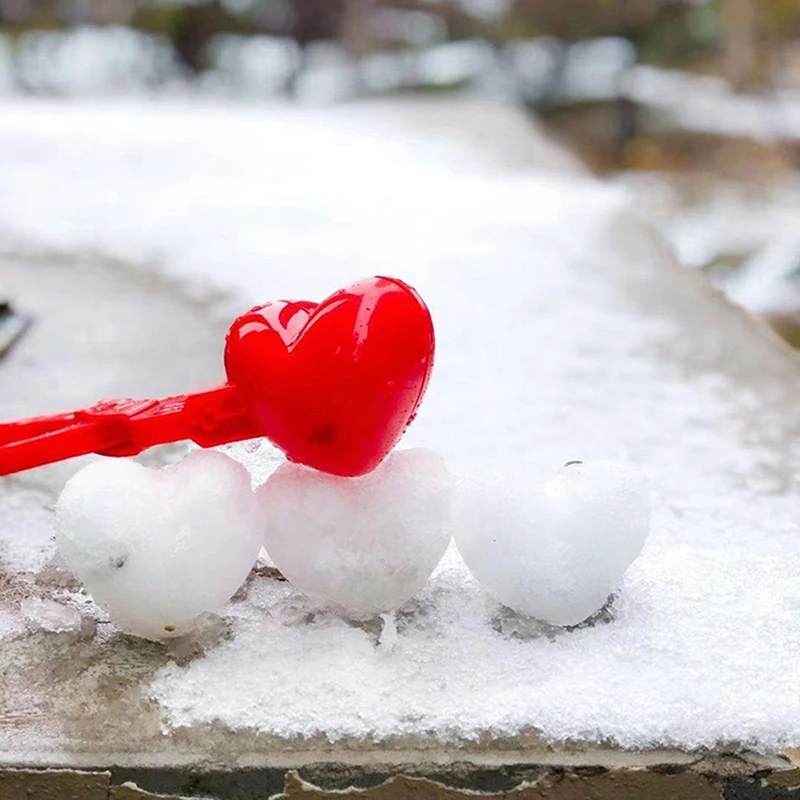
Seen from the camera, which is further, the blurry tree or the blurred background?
the blurry tree

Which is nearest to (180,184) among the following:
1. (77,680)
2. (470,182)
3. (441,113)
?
(470,182)

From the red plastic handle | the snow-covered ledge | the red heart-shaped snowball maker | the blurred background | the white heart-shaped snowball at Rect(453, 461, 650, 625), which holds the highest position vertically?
the red heart-shaped snowball maker

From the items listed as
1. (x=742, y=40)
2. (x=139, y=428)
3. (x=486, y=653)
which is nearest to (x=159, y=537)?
(x=139, y=428)

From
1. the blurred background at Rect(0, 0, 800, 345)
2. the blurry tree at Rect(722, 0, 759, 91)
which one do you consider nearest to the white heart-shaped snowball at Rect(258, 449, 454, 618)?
the blurred background at Rect(0, 0, 800, 345)

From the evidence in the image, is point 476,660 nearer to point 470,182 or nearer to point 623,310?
point 623,310

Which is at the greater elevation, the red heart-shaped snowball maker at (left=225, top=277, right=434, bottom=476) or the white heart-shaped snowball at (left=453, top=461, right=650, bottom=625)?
the red heart-shaped snowball maker at (left=225, top=277, right=434, bottom=476)

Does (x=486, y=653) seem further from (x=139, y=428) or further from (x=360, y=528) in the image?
(x=139, y=428)

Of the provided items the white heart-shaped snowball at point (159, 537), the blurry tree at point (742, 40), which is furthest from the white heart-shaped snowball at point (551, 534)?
the blurry tree at point (742, 40)

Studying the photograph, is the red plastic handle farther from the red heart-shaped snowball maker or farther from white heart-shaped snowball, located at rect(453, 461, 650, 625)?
white heart-shaped snowball, located at rect(453, 461, 650, 625)

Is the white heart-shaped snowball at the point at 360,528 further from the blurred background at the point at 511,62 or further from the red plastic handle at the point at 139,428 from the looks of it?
the blurred background at the point at 511,62
